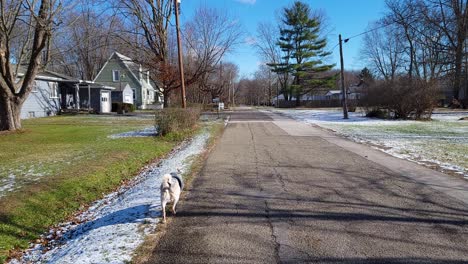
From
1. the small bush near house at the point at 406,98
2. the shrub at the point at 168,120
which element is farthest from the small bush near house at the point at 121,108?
the small bush near house at the point at 406,98

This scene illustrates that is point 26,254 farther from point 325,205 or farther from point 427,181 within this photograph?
point 427,181

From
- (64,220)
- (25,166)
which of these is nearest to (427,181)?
(64,220)

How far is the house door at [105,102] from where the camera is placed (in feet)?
139

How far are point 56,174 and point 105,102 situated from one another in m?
36.6

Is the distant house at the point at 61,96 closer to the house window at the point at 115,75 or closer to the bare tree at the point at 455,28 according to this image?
the house window at the point at 115,75

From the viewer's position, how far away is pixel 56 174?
8.46 m

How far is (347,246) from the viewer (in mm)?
4164

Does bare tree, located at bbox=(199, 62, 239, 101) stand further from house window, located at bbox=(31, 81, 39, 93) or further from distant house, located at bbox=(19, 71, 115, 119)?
house window, located at bbox=(31, 81, 39, 93)

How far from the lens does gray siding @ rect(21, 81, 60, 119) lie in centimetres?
2910

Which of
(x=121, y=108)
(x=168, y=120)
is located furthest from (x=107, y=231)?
(x=121, y=108)

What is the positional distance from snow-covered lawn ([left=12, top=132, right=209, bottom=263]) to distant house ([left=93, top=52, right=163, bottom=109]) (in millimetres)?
43744

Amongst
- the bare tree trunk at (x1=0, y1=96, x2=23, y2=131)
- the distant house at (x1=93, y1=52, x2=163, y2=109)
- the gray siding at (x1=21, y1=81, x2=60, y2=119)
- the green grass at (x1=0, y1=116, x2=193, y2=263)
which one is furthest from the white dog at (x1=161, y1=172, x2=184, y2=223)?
the distant house at (x1=93, y1=52, x2=163, y2=109)

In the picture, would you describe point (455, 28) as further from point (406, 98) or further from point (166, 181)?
point (166, 181)

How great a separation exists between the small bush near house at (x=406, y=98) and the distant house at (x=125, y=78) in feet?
96.6
